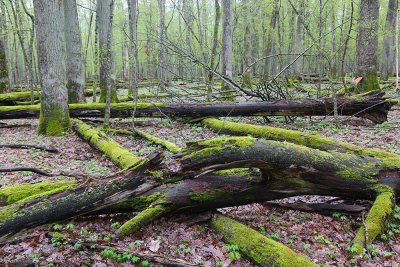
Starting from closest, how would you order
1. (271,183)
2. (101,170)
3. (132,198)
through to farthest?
(132,198) < (271,183) < (101,170)

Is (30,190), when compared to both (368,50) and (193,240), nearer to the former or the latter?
(193,240)

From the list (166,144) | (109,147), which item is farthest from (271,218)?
(109,147)

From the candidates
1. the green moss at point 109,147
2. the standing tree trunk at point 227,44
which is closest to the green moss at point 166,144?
the green moss at point 109,147

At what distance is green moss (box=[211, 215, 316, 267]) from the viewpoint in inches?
122

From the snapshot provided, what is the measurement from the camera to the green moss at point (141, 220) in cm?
356

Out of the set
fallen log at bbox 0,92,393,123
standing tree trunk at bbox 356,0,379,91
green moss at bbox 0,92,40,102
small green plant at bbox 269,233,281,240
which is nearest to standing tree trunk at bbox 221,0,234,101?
fallen log at bbox 0,92,393,123

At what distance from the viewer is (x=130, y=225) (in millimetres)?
3576

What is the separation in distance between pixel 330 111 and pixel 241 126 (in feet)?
10.7

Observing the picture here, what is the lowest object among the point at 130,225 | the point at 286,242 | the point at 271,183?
the point at 286,242

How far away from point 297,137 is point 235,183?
287cm

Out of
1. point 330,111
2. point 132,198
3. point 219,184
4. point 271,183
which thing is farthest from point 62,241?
point 330,111

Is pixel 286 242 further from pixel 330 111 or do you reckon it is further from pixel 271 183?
pixel 330 111

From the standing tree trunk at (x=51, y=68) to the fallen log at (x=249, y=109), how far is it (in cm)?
163

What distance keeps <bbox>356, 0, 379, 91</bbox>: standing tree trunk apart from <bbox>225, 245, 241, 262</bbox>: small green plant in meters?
11.0
